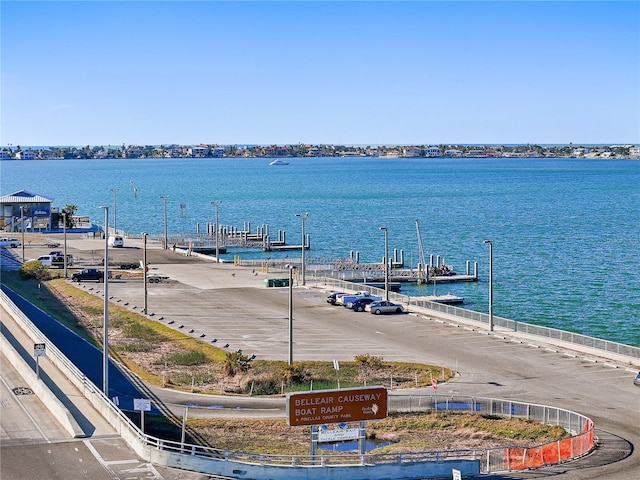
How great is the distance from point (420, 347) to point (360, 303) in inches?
515

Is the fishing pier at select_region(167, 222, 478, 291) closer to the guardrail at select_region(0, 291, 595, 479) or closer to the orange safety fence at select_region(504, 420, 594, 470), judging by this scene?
the guardrail at select_region(0, 291, 595, 479)

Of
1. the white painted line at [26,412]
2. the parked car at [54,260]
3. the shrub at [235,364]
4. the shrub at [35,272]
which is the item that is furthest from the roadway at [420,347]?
the parked car at [54,260]

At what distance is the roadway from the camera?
39031 mm

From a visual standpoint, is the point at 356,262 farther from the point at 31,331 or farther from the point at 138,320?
the point at 31,331

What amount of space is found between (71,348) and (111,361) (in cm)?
340

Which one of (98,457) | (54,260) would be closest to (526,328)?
(98,457)

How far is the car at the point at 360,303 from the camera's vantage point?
218 ft

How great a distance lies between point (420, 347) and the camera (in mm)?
53938

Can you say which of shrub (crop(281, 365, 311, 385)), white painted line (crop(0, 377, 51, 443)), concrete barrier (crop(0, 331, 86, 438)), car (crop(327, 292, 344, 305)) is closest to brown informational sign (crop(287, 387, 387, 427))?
concrete barrier (crop(0, 331, 86, 438))

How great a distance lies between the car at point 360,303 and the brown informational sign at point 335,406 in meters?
33.6

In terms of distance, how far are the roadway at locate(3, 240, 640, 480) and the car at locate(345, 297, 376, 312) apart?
112cm

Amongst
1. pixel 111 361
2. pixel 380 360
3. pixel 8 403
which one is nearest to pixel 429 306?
pixel 380 360

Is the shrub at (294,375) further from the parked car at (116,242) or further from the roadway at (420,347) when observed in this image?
the parked car at (116,242)

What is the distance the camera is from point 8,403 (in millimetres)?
38625
